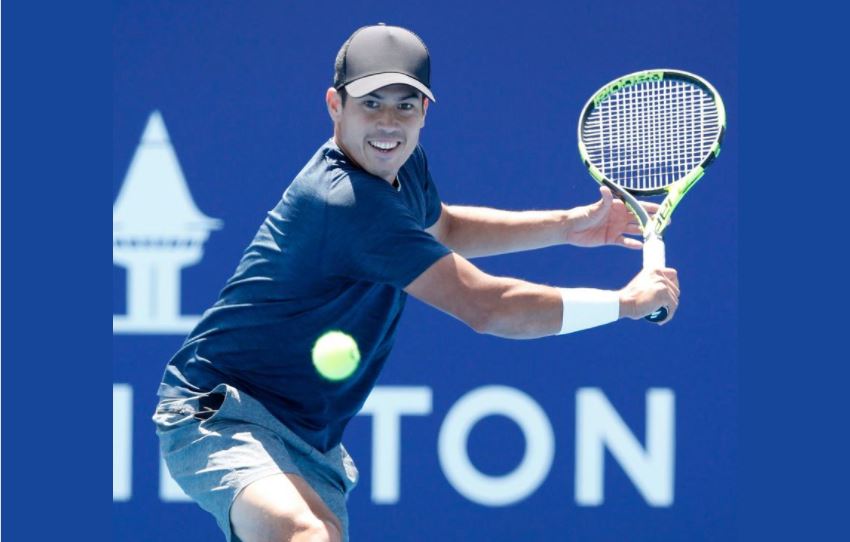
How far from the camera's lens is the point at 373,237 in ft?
13.1

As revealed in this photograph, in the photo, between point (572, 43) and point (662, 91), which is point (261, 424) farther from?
point (572, 43)

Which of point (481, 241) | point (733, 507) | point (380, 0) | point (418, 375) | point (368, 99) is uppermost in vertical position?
point (380, 0)

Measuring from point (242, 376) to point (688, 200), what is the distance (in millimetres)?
2242

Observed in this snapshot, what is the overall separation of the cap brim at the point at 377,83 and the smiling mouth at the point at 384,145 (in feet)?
0.42

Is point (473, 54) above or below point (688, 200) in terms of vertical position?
above

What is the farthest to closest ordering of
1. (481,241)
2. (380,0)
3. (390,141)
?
(380,0) < (481,241) < (390,141)

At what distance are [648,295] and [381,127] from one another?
0.81 metres

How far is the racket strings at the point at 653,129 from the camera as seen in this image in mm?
4934

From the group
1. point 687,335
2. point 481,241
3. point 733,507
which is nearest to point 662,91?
point 481,241

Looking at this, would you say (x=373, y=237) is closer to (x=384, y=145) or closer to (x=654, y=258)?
(x=384, y=145)

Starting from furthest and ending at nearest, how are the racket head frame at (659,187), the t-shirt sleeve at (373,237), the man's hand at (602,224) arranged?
the man's hand at (602,224) < the racket head frame at (659,187) < the t-shirt sleeve at (373,237)

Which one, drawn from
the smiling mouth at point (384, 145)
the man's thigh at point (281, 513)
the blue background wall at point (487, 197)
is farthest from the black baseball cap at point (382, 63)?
the blue background wall at point (487, 197)

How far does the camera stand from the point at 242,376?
4195 millimetres

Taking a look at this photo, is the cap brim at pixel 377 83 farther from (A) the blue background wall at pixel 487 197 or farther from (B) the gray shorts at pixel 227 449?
(A) the blue background wall at pixel 487 197
